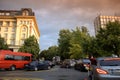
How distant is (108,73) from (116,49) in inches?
984

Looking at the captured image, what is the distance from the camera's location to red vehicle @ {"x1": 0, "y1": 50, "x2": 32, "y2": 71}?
99.4 ft

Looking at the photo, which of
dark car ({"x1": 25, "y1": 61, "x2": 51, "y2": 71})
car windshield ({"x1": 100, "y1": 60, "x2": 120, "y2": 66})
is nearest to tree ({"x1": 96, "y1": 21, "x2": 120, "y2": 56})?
dark car ({"x1": 25, "y1": 61, "x2": 51, "y2": 71})

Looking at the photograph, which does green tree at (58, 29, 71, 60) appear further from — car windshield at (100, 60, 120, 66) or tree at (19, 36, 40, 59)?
car windshield at (100, 60, 120, 66)

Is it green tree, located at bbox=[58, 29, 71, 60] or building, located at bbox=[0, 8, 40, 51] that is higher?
building, located at bbox=[0, 8, 40, 51]

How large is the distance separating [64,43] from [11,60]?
43.8 meters

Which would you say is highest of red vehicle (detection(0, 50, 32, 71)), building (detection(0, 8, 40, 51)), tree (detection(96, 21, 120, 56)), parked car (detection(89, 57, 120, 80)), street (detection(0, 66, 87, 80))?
building (detection(0, 8, 40, 51))

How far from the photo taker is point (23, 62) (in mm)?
34906

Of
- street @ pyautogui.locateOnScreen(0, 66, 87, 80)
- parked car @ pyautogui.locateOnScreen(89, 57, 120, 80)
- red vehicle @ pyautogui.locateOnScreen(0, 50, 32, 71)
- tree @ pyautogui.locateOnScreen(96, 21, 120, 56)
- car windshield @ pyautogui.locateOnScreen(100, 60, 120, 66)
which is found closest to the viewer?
parked car @ pyautogui.locateOnScreen(89, 57, 120, 80)

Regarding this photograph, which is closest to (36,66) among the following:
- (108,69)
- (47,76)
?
(47,76)

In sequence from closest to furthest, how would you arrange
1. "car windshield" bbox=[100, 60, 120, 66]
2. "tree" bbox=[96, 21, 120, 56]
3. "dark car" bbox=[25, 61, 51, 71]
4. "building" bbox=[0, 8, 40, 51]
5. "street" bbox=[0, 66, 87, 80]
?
"car windshield" bbox=[100, 60, 120, 66] → "street" bbox=[0, 66, 87, 80] → "dark car" bbox=[25, 61, 51, 71] → "tree" bbox=[96, 21, 120, 56] → "building" bbox=[0, 8, 40, 51]

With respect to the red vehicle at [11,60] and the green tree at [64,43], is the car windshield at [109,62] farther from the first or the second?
the green tree at [64,43]

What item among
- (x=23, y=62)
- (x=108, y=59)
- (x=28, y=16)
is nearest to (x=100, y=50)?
(x=23, y=62)

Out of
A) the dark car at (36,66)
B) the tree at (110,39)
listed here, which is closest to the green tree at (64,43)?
the tree at (110,39)

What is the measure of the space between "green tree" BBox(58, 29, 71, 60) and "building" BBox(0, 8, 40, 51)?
41.9ft
